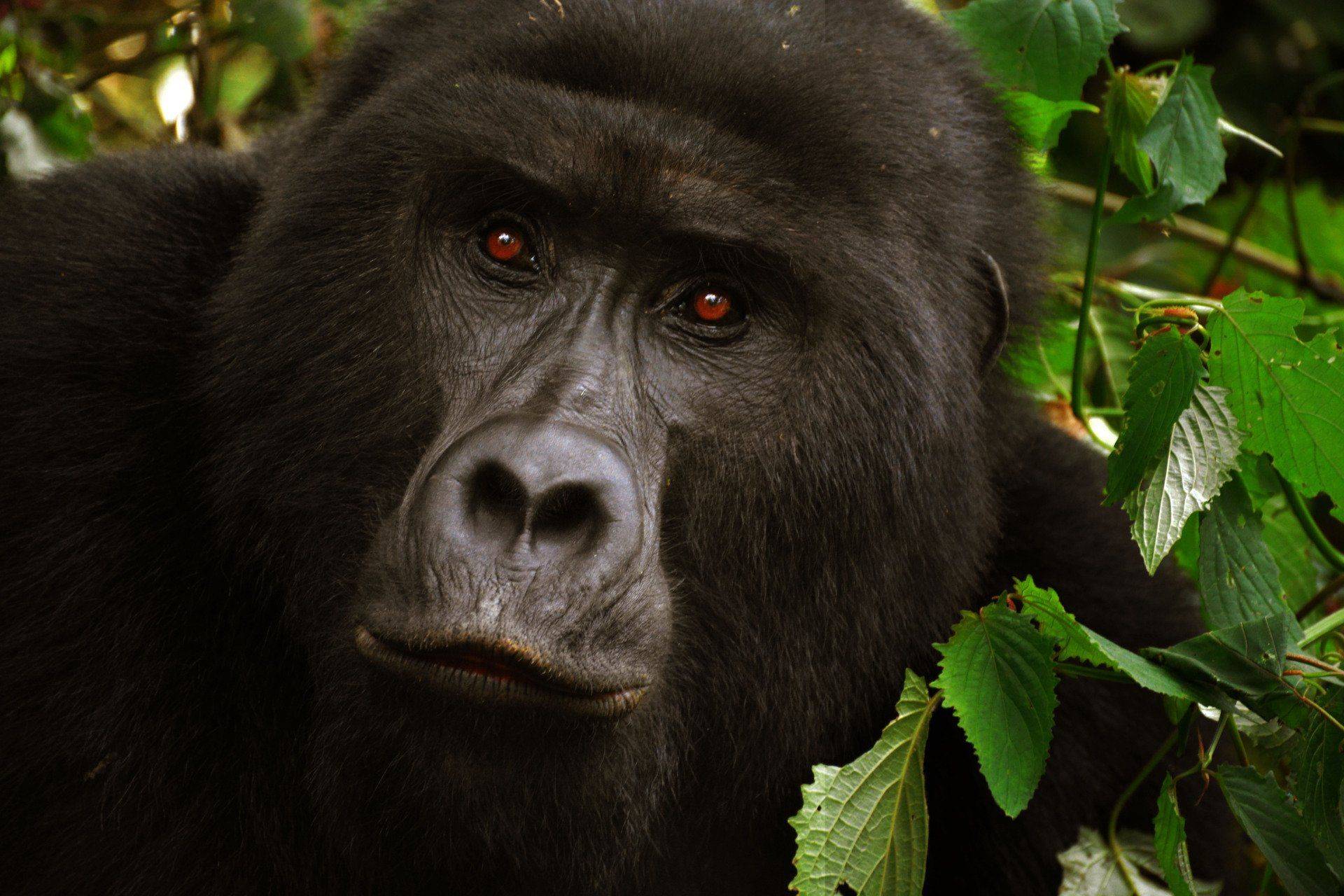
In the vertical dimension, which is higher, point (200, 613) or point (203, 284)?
point (203, 284)

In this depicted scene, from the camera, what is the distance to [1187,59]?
3244 millimetres

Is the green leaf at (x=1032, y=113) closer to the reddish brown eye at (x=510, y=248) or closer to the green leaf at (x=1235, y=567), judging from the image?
the green leaf at (x=1235, y=567)

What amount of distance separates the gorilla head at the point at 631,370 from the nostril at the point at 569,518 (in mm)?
108

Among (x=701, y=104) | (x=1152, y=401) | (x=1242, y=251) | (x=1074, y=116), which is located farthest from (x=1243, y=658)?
(x=1074, y=116)

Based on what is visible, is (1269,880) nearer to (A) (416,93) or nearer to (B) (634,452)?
(B) (634,452)

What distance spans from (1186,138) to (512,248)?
168cm

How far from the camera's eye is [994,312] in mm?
3184

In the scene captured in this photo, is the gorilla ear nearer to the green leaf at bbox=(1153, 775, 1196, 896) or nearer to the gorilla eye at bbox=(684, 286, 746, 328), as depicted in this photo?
the gorilla eye at bbox=(684, 286, 746, 328)

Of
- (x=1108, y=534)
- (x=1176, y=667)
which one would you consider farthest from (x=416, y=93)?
(x=1108, y=534)

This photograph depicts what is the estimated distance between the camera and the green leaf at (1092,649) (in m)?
2.51

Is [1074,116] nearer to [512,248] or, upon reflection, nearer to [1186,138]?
[1186,138]

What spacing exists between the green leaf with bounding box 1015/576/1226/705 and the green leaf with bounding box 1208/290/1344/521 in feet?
1.66

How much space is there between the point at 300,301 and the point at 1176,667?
1.91 m

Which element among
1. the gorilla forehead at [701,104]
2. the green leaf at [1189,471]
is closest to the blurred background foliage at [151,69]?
the gorilla forehead at [701,104]
